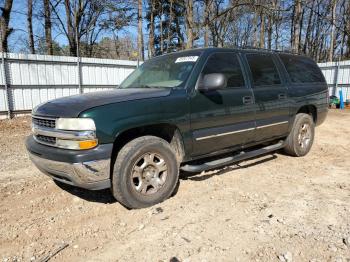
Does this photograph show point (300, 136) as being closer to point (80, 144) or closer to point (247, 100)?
point (247, 100)

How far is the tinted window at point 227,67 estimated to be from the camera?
4.23m

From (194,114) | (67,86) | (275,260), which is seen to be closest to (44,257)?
(275,260)

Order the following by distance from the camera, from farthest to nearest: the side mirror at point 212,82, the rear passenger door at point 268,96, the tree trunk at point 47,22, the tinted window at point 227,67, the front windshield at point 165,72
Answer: the tree trunk at point 47,22 → the rear passenger door at point 268,96 → the tinted window at point 227,67 → the front windshield at point 165,72 → the side mirror at point 212,82

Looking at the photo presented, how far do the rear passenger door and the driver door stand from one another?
209 millimetres

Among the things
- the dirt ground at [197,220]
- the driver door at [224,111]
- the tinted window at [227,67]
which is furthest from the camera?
the tinted window at [227,67]

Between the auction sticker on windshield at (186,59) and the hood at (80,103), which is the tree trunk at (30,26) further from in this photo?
the hood at (80,103)

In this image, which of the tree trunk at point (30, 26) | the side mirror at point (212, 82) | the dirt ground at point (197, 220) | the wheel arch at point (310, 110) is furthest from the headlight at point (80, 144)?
the tree trunk at point (30, 26)

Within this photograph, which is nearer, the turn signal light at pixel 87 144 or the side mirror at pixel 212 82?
the turn signal light at pixel 87 144

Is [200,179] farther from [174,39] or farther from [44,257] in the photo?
[174,39]

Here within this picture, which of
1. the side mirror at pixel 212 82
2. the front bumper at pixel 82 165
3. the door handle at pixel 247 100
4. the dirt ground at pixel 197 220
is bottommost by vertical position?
the dirt ground at pixel 197 220

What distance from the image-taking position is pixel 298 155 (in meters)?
5.84

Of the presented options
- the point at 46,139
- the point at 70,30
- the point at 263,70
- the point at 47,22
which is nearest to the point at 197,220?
the point at 46,139

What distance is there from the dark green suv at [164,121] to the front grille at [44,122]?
11 mm

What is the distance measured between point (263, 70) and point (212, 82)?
1.60 metres
